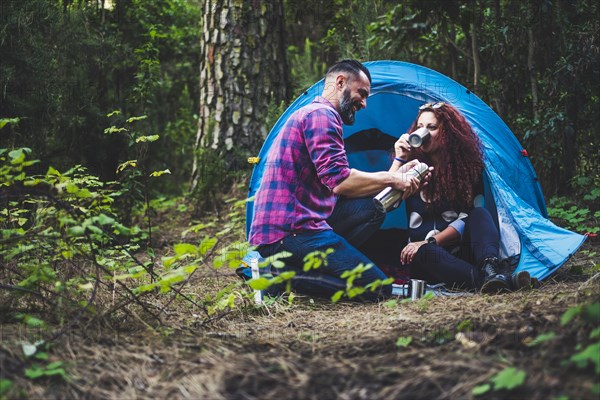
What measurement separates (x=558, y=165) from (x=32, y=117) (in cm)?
356

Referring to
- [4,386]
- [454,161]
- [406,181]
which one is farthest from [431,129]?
[4,386]

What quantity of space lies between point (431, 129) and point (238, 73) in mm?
1997

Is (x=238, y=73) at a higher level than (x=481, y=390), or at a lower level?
higher

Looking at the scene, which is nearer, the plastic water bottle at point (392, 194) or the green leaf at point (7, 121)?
the green leaf at point (7, 121)

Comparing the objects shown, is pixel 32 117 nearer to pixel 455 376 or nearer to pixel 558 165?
pixel 455 376

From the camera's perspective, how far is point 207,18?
5059 millimetres

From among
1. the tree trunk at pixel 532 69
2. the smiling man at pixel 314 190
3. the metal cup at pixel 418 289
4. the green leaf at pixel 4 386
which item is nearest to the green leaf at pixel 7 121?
the green leaf at pixel 4 386

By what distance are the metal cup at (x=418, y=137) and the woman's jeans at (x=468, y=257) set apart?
19.0 inches

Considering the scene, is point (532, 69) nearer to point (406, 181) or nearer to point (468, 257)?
point (468, 257)

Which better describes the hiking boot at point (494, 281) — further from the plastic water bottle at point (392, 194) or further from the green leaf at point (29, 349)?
the green leaf at point (29, 349)

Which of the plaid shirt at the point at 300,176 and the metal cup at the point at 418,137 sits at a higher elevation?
the metal cup at the point at 418,137

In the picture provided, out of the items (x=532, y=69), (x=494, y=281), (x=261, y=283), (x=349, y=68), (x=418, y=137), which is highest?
(x=532, y=69)

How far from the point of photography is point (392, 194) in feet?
10.4

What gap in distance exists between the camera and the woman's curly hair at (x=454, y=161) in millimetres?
3473
